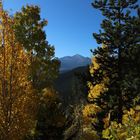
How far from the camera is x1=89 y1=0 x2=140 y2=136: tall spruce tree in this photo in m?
27.6

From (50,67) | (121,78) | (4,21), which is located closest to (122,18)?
(121,78)

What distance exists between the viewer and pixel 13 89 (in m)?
15.6

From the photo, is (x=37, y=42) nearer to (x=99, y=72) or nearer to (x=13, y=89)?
(x=99, y=72)

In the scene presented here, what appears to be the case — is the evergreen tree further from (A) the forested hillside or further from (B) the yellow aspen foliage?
(B) the yellow aspen foliage

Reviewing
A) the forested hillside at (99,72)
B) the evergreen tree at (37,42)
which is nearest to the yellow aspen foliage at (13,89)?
the forested hillside at (99,72)

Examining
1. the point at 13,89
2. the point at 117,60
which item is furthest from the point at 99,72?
the point at 13,89

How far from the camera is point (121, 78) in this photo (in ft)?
91.5

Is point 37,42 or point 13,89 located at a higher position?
point 37,42

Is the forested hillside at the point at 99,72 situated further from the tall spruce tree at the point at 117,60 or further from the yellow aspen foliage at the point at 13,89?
the yellow aspen foliage at the point at 13,89

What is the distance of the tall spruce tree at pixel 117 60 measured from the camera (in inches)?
1086

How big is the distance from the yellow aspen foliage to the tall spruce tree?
12.1 metres

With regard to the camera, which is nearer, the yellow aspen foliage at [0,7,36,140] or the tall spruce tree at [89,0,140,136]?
the yellow aspen foliage at [0,7,36,140]

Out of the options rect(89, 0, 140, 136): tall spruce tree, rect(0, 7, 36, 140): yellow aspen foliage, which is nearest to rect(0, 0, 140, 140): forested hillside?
rect(89, 0, 140, 136): tall spruce tree

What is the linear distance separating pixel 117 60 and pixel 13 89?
1430 cm
